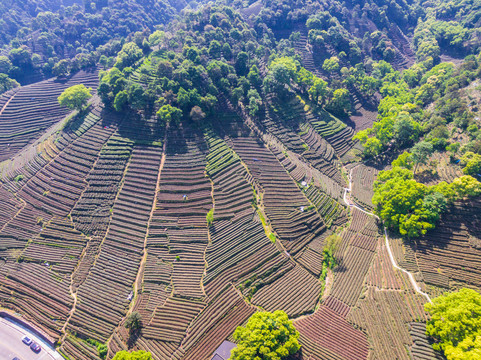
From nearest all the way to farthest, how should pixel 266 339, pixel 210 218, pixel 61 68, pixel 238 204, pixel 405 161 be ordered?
pixel 266 339
pixel 210 218
pixel 238 204
pixel 405 161
pixel 61 68

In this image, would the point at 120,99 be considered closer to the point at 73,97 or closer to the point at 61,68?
the point at 73,97

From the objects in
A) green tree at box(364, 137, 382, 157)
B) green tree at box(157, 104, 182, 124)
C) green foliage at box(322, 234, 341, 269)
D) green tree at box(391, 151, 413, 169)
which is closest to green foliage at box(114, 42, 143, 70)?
green tree at box(157, 104, 182, 124)

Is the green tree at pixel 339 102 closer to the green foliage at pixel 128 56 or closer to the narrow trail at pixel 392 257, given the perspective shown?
the narrow trail at pixel 392 257

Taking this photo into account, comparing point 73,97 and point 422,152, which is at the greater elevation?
point 73,97

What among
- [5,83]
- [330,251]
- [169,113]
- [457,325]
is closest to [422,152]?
[330,251]

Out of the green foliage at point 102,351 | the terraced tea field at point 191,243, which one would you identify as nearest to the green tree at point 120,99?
the terraced tea field at point 191,243

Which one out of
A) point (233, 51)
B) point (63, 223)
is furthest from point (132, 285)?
point (233, 51)
